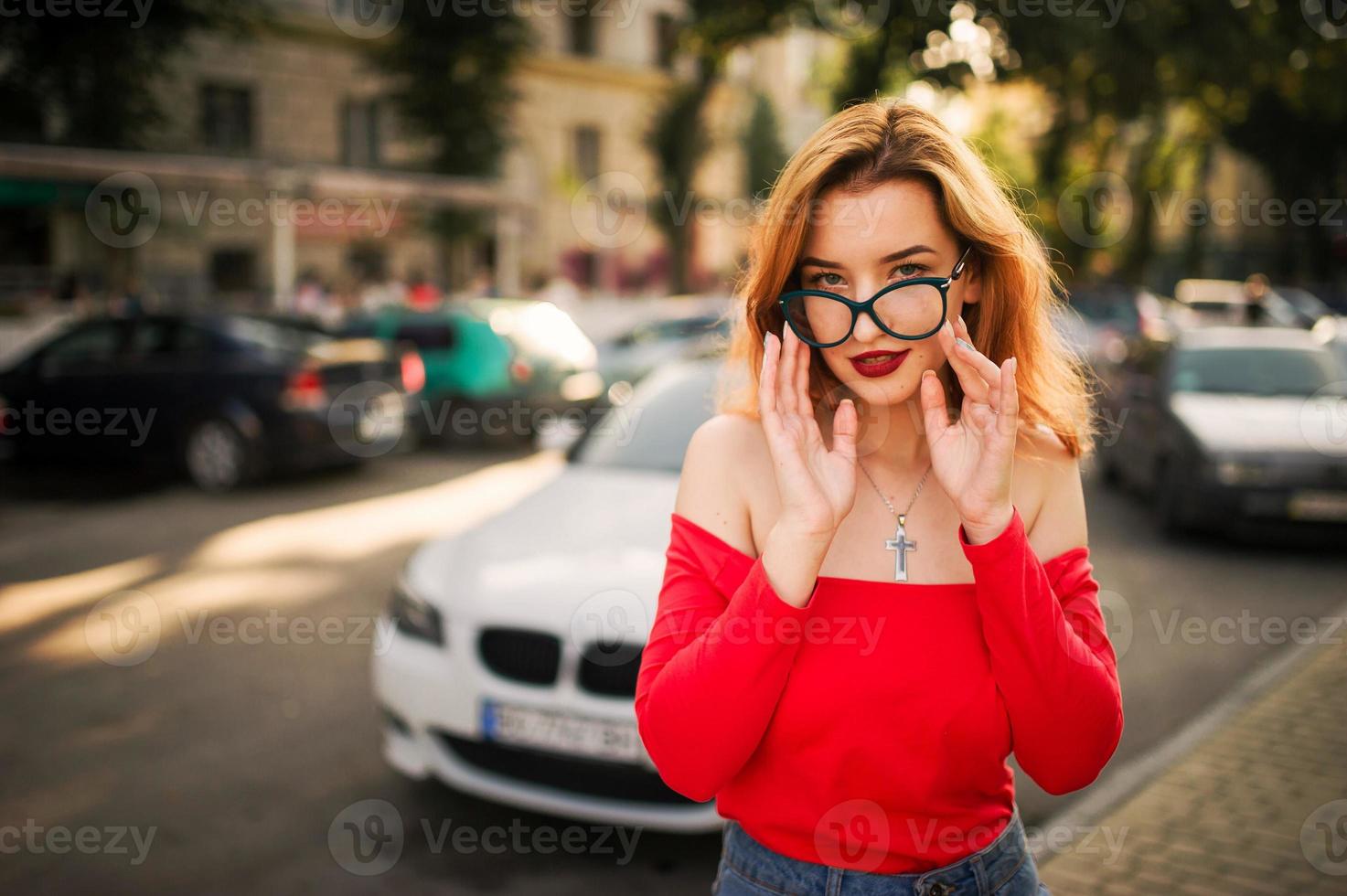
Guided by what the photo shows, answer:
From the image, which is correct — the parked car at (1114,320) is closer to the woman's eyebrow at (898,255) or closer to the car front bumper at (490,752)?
the car front bumper at (490,752)

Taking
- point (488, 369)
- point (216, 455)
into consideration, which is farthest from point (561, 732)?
point (488, 369)

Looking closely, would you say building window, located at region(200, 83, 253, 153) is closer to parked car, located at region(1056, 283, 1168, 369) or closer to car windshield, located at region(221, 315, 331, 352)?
car windshield, located at region(221, 315, 331, 352)

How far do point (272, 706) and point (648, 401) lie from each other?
7.67 ft

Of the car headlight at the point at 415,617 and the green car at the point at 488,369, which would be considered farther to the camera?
the green car at the point at 488,369

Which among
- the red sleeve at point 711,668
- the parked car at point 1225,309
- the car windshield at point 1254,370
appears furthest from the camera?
the parked car at point 1225,309

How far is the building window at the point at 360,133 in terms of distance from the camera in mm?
32875

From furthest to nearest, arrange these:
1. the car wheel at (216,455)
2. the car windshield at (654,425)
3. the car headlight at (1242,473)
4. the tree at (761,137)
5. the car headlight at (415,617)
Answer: the tree at (761,137)
the car wheel at (216,455)
the car headlight at (1242,473)
the car windshield at (654,425)
the car headlight at (415,617)

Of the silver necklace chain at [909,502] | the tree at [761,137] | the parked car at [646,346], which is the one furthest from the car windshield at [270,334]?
the tree at [761,137]

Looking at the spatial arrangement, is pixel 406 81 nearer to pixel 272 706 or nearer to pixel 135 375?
pixel 135 375

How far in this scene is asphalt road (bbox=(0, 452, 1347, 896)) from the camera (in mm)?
3707

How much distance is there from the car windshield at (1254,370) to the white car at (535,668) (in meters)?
6.58

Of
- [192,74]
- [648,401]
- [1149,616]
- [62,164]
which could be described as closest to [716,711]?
[648,401]

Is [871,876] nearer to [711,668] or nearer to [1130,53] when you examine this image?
[711,668]

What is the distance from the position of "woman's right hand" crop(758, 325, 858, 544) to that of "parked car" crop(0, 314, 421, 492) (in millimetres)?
9747
